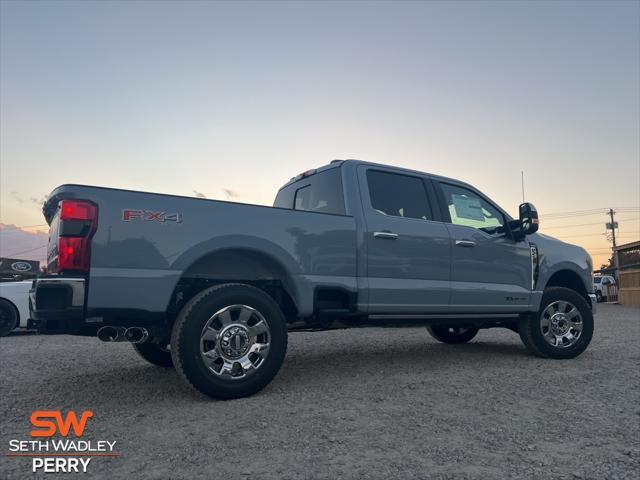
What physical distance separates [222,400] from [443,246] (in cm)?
276

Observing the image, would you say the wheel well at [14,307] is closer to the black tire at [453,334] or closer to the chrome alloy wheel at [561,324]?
the black tire at [453,334]

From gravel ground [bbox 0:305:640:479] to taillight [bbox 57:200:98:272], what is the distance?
43.6 inches

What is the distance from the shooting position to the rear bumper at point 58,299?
3.23 meters

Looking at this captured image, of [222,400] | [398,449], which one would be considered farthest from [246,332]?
[398,449]

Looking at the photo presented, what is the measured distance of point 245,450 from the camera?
269 cm

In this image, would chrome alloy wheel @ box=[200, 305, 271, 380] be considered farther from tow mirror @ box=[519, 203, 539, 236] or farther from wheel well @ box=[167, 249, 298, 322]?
tow mirror @ box=[519, 203, 539, 236]

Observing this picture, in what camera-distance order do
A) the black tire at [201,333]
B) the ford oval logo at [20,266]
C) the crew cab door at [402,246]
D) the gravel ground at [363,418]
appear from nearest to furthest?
the gravel ground at [363,418] → the black tire at [201,333] → the crew cab door at [402,246] → the ford oval logo at [20,266]

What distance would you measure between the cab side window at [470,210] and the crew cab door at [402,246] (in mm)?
349

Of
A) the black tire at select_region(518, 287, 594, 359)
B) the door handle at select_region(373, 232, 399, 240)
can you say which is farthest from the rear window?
the black tire at select_region(518, 287, 594, 359)

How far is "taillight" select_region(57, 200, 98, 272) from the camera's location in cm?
329

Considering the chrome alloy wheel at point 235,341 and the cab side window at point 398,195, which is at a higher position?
the cab side window at point 398,195

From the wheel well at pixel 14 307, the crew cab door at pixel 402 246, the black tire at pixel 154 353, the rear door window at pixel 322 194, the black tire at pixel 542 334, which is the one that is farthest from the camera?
the wheel well at pixel 14 307

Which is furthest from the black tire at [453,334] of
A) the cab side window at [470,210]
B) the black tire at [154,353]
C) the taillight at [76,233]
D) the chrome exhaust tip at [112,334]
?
the taillight at [76,233]

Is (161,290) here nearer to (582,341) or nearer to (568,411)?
(568,411)
